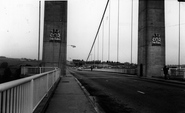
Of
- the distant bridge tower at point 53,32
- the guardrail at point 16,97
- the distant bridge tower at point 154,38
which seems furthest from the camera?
the distant bridge tower at point 154,38

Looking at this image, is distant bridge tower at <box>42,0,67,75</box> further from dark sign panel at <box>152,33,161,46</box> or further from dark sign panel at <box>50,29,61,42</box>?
dark sign panel at <box>152,33,161,46</box>

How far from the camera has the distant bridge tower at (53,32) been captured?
27.1m

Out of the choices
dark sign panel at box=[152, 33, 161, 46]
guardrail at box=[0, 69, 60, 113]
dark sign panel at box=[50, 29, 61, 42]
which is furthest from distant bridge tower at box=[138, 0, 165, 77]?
guardrail at box=[0, 69, 60, 113]

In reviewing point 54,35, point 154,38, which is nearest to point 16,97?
point 54,35

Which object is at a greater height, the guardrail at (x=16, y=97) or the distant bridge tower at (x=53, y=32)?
the distant bridge tower at (x=53, y=32)

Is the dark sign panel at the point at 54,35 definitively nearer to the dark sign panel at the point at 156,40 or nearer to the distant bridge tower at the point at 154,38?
the distant bridge tower at the point at 154,38

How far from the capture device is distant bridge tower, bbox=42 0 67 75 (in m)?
27.1

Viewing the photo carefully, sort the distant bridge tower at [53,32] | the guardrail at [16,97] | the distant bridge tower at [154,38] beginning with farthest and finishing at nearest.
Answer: the distant bridge tower at [154,38]
the distant bridge tower at [53,32]
the guardrail at [16,97]

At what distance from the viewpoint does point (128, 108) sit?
270 inches

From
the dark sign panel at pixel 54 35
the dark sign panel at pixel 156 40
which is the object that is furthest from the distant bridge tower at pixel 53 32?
the dark sign panel at pixel 156 40

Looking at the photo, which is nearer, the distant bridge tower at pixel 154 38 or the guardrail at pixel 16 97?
the guardrail at pixel 16 97

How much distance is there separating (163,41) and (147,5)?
6.03 m

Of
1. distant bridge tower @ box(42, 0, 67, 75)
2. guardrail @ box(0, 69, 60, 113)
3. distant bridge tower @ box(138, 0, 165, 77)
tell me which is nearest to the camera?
guardrail @ box(0, 69, 60, 113)

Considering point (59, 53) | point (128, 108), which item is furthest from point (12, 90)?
point (59, 53)
